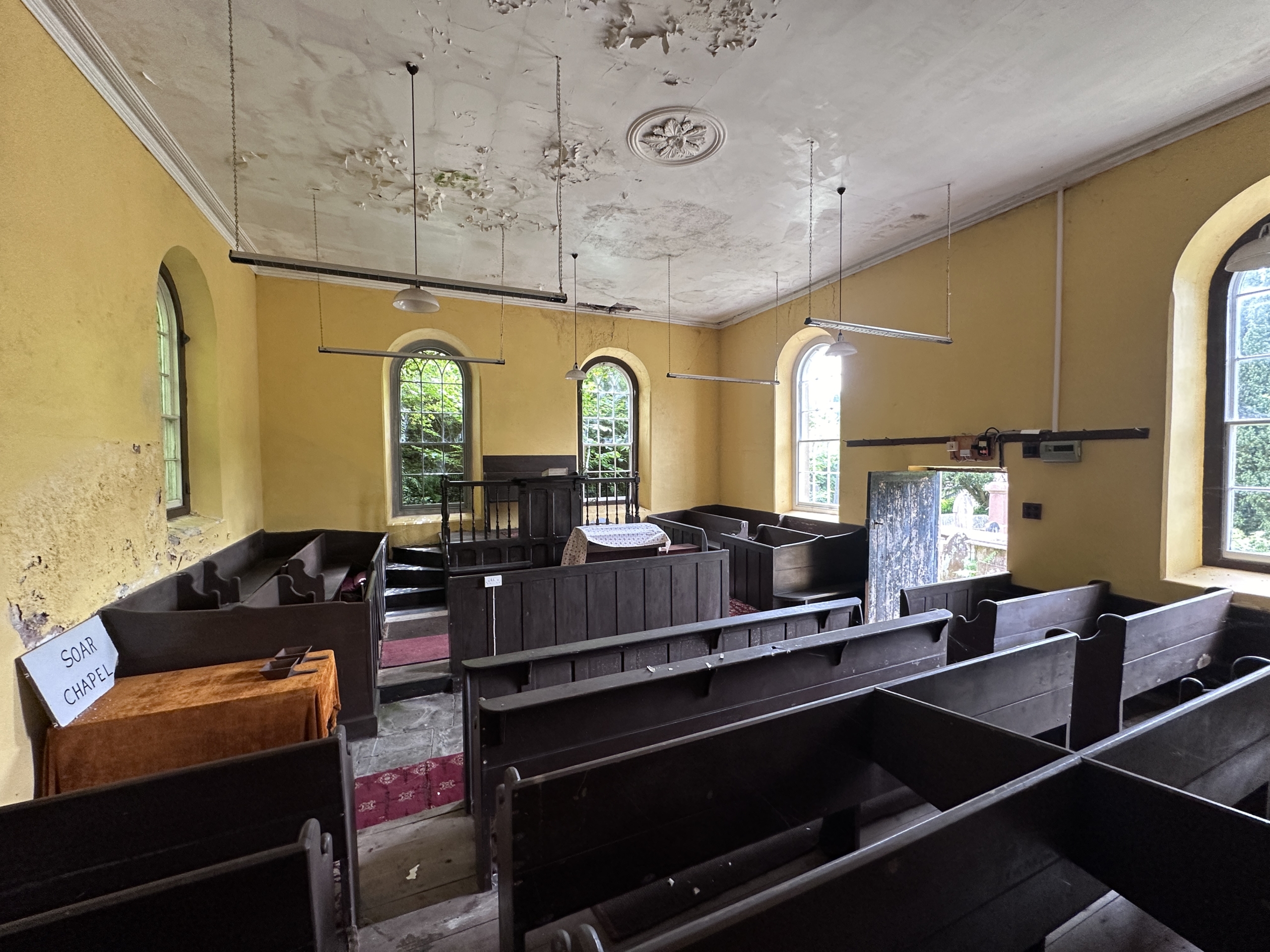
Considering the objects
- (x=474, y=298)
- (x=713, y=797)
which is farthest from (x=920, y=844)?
(x=474, y=298)

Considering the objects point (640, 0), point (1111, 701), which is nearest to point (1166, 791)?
point (1111, 701)

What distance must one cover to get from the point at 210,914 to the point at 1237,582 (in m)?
4.79

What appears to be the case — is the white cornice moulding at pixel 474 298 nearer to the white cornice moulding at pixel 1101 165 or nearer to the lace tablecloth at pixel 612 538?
the lace tablecloth at pixel 612 538

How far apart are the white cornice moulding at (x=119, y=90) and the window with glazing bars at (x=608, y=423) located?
4452mm

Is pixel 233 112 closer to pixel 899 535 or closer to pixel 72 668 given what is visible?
pixel 72 668

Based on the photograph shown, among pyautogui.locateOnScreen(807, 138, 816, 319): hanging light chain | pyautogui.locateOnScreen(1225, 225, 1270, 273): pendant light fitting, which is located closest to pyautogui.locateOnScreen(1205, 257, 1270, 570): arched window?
pyautogui.locateOnScreen(1225, 225, 1270, 273): pendant light fitting

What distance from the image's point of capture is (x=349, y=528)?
6059mm

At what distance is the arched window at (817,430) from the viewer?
634cm

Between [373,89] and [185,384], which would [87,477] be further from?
[373,89]

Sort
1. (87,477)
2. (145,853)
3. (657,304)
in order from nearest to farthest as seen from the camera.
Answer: (145,853), (87,477), (657,304)

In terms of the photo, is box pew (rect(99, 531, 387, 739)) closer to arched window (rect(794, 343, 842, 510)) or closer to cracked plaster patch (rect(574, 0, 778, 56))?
cracked plaster patch (rect(574, 0, 778, 56))

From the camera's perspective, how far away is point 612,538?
4.51m

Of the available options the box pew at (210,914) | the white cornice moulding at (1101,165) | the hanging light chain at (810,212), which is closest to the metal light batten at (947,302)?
the white cornice moulding at (1101,165)

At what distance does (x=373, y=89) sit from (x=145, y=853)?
3.38m
